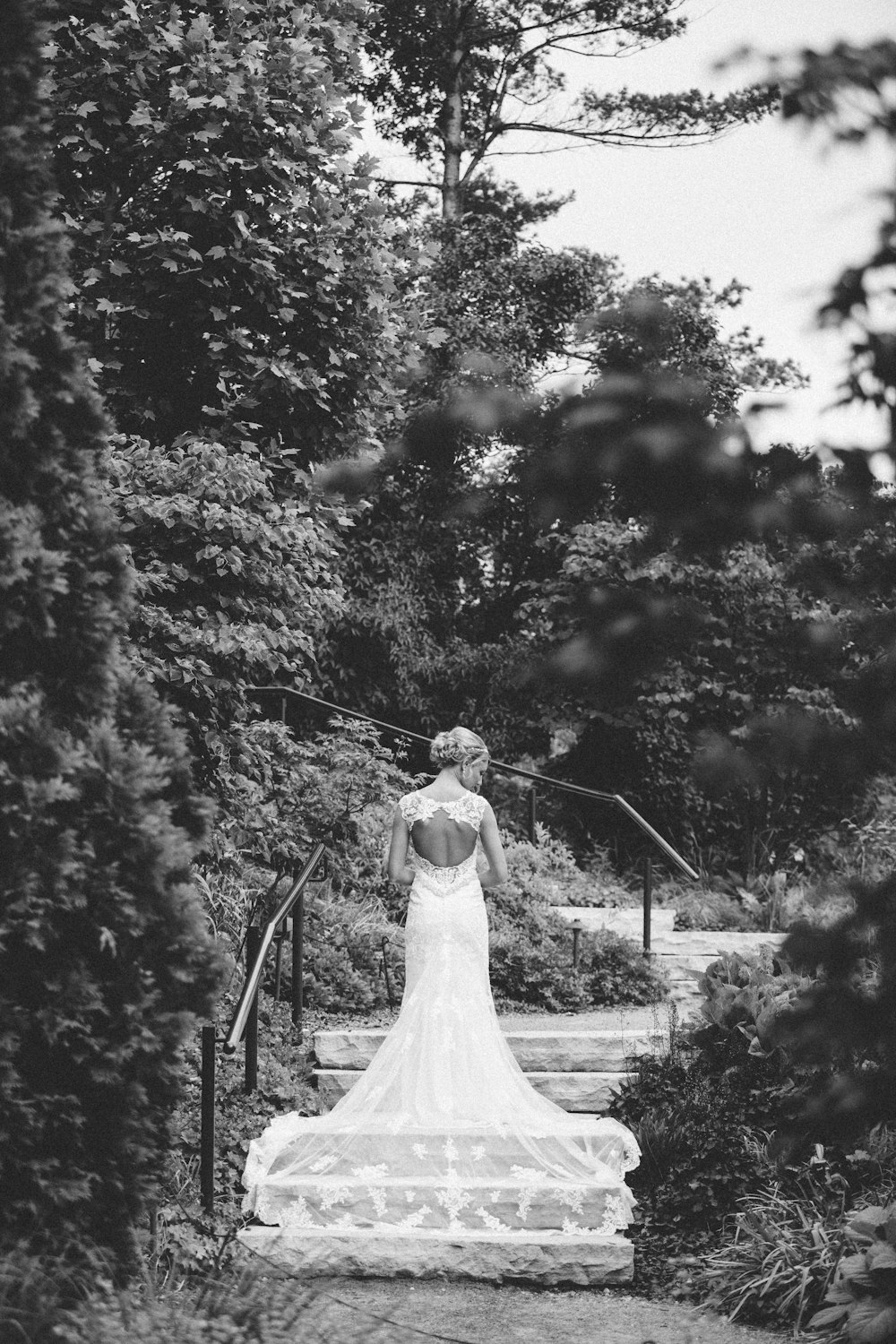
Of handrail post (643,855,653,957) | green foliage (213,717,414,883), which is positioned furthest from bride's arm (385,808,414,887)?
handrail post (643,855,653,957)

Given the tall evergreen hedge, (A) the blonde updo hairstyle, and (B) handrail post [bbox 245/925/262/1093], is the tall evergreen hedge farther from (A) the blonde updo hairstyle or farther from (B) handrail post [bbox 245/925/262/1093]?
(A) the blonde updo hairstyle

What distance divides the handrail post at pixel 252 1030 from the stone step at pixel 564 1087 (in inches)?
21.1

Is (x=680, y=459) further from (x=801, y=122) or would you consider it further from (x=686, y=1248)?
(x=686, y=1248)

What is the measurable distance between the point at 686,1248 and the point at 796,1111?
2.16ft

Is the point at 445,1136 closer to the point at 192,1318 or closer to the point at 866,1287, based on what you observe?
the point at 866,1287

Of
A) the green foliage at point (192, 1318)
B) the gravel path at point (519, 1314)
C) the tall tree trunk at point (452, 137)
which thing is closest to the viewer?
the green foliage at point (192, 1318)

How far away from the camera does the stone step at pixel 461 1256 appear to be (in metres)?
4.90

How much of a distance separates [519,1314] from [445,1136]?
0.97m

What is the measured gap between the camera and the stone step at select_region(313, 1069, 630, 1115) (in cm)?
641

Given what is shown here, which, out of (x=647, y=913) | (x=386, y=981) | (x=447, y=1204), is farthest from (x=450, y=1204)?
(x=647, y=913)

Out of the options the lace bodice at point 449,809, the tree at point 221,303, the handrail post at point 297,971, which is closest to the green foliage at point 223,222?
the tree at point 221,303

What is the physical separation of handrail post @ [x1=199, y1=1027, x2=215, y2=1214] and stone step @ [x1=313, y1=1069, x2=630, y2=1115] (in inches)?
62.7

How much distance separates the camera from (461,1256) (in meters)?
4.94

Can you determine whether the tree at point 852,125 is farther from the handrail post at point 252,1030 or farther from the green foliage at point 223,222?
the green foliage at point 223,222
